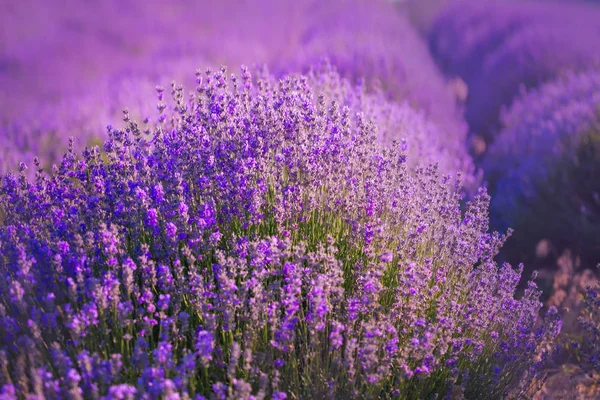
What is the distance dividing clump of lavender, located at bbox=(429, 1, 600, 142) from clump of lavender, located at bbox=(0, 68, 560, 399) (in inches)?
206

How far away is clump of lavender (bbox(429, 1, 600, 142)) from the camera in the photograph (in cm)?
848

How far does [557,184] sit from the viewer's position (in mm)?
5047

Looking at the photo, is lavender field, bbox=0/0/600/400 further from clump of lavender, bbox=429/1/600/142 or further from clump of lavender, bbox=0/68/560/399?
clump of lavender, bbox=429/1/600/142

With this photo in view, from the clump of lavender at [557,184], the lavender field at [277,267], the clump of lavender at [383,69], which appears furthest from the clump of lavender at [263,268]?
the clump of lavender at [383,69]

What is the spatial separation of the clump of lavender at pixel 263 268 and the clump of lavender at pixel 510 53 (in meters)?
5.23

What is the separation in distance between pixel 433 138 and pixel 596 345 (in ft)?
10.2

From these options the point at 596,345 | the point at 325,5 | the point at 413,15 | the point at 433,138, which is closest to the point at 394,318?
the point at 596,345

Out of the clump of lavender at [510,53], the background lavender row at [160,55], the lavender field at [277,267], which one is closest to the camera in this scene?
the lavender field at [277,267]

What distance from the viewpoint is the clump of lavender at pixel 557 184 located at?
4.81 meters

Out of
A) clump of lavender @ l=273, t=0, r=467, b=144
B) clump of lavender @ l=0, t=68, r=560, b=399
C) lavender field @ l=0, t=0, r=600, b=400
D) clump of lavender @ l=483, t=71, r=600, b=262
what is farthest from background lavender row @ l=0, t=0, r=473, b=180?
clump of lavender @ l=0, t=68, r=560, b=399

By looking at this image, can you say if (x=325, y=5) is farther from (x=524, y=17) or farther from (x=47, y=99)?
(x=47, y=99)

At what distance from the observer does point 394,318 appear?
2447 millimetres

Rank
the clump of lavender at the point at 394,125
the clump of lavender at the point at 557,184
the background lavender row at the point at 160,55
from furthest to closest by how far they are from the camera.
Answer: the background lavender row at the point at 160,55 < the clump of lavender at the point at 557,184 < the clump of lavender at the point at 394,125

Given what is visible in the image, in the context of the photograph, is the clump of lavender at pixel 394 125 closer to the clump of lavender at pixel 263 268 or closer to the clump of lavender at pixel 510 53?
the clump of lavender at pixel 263 268
